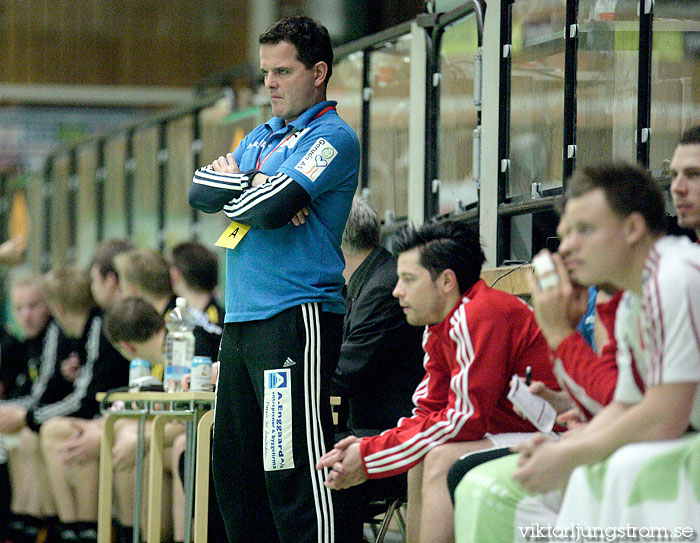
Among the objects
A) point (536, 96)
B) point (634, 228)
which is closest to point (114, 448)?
point (536, 96)

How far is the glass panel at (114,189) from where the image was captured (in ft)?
30.9

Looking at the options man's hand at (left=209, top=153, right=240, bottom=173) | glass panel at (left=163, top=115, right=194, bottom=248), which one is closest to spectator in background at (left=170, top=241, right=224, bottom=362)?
man's hand at (left=209, top=153, right=240, bottom=173)

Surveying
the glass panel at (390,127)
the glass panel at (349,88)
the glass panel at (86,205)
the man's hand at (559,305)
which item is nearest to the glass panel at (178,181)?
the glass panel at (86,205)

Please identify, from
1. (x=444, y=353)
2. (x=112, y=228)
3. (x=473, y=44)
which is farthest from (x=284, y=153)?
(x=112, y=228)

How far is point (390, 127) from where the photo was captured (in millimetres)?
5500

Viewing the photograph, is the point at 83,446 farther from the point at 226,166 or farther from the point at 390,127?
the point at 226,166

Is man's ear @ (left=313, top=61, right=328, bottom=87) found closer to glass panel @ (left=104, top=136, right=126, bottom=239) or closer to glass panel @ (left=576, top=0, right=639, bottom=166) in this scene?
glass panel @ (left=576, top=0, right=639, bottom=166)

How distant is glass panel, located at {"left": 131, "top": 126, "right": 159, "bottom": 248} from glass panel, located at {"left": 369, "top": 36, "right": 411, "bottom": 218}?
352cm

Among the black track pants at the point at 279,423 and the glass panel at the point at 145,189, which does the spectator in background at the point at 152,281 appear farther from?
the glass panel at the point at 145,189

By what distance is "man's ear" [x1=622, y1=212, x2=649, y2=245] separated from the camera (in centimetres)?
201

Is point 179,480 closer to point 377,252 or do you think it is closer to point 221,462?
point 377,252

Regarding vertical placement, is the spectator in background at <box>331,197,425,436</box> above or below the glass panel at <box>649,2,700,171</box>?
below

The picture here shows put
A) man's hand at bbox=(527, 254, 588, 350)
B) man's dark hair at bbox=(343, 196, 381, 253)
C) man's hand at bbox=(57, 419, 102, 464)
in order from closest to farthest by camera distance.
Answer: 1. man's hand at bbox=(527, 254, 588, 350)
2. man's dark hair at bbox=(343, 196, 381, 253)
3. man's hand at bbox=(57, 419, 102, 464)

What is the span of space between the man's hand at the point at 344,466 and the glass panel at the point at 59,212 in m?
8.10
